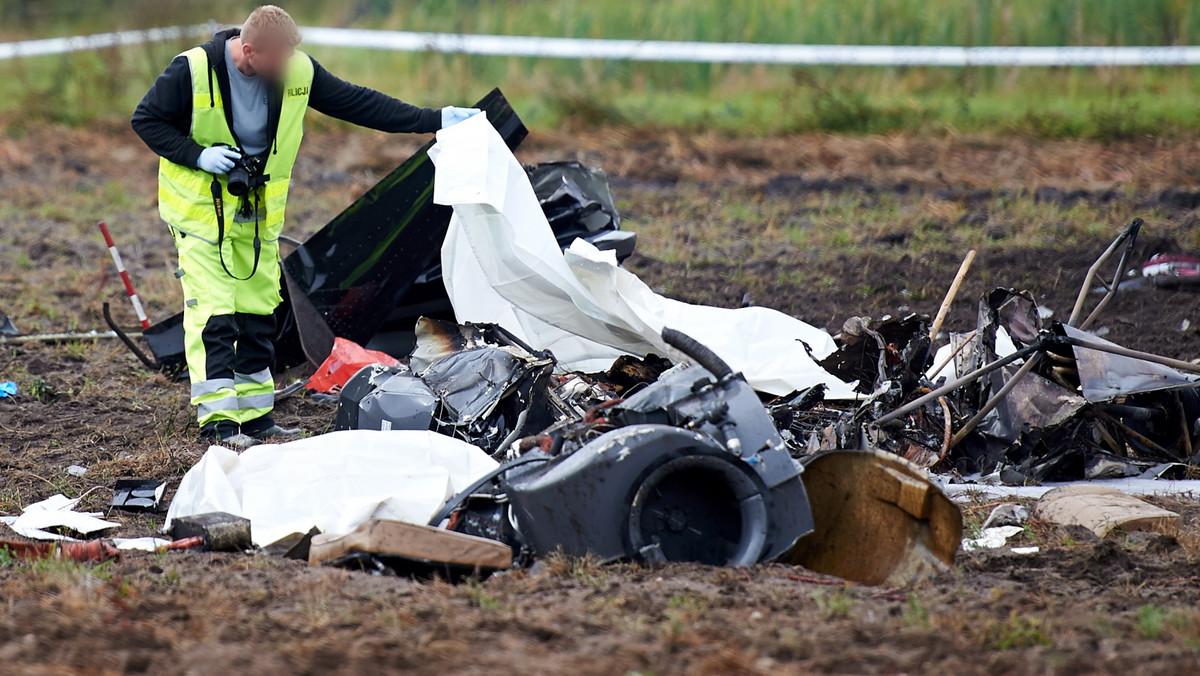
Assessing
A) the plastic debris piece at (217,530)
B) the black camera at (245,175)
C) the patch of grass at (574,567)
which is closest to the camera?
the patch of grass at (574,567)

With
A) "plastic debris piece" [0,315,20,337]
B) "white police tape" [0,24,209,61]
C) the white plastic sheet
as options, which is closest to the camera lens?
the white plastic sheet

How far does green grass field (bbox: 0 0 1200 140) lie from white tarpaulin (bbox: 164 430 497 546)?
8849mm

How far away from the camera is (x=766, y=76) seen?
533 inches

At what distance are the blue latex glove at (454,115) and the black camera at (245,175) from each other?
83cm

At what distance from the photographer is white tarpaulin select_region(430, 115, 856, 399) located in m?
4.75

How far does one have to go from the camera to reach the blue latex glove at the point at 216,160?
4664 mm

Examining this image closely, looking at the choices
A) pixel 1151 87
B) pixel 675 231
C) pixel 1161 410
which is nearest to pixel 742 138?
pixel 675 231

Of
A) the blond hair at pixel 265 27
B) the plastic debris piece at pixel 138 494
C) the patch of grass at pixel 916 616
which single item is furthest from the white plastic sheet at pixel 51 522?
the patch of grass at pixel 916 616

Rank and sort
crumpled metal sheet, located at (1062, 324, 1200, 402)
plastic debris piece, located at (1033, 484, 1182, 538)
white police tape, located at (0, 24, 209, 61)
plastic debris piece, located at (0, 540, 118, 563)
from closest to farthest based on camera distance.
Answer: plastic debris piece, located at (0, 540, 118, 563)
plastic debris piece, located at (1033, 484, 1182, 538)
crumpled metal sheet, located at (1062, 324, 1200, 402)
white police tape, located at (0, 24, 209, 61)

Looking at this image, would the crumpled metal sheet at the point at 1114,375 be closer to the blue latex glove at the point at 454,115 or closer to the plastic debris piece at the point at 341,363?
the blue latex glove at the point at 454,115

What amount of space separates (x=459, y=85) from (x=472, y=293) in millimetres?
9169

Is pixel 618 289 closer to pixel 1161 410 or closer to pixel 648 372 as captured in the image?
pixel 648 372

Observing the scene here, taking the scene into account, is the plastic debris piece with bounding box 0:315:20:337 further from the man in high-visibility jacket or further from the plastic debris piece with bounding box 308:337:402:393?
the man in high-visibility jacket

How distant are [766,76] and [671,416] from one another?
10.8 meters
